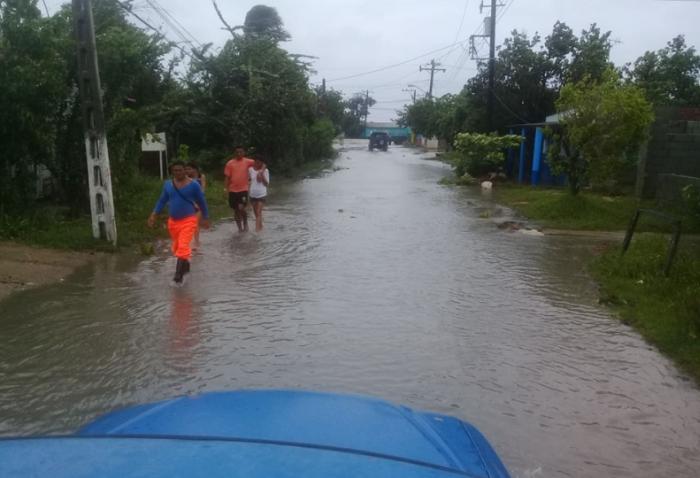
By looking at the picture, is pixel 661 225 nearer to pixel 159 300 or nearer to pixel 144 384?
pixel 159 300

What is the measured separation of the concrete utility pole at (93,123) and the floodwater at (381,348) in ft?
2.51

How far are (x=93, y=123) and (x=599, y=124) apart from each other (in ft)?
33.5

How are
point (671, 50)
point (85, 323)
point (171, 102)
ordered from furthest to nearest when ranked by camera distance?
1. point (671, 50)
2. point (171, 102)
3. point (85, 323)

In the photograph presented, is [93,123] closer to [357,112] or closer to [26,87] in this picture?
[26,87]

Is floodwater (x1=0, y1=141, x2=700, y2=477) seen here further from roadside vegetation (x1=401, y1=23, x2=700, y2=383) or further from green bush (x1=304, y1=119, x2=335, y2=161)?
green bush (x1=304, y1=119, x2=335, y2=161)

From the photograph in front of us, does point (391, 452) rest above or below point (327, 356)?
above

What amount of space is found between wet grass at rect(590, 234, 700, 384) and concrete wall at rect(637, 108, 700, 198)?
272 inches

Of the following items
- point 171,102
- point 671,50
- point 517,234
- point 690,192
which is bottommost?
point 517,234

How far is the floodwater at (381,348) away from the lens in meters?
4.67

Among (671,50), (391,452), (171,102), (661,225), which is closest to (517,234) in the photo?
(661,225)

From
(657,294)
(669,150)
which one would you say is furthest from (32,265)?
(669,150)

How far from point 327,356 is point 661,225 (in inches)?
420

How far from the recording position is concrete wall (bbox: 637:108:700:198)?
1719cm

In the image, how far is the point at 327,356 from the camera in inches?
236
